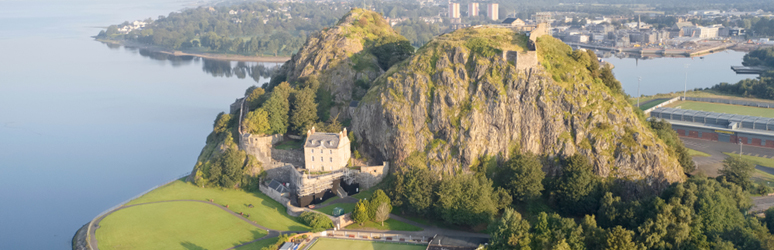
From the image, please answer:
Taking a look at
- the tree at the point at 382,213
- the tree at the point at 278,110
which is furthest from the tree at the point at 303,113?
the tree at the point at 382,213

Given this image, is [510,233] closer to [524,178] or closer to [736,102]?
[524,178]

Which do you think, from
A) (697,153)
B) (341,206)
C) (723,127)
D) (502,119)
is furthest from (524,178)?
(723,127)

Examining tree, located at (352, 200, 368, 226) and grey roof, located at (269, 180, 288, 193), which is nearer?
tree, located at (352, 200, 368, 226)

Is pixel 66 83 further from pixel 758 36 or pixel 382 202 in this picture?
pixel 758 36

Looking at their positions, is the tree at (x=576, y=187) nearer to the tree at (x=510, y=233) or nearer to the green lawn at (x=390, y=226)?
the tree at (x=510, y=233)

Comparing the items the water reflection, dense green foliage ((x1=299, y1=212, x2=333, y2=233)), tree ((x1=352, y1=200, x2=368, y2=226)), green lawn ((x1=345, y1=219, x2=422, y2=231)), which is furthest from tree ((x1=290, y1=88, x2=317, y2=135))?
the water reflection

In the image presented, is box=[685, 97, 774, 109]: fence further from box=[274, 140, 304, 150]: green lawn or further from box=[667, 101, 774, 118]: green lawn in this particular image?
box=[274, 140, 304, 150]: green lawn

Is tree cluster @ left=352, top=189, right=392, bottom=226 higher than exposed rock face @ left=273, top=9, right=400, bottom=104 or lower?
lower
